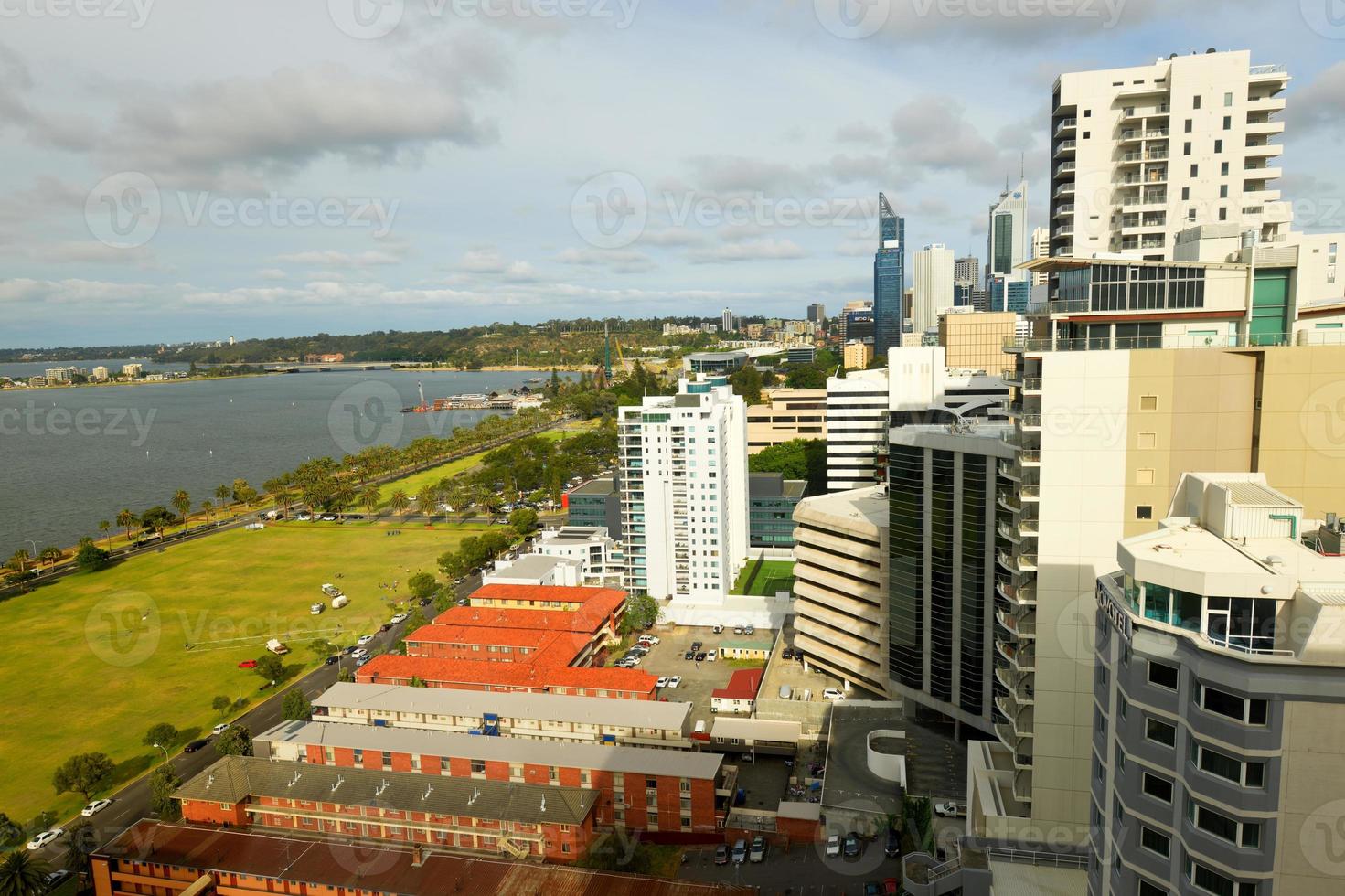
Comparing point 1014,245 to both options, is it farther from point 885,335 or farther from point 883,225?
point 883,225

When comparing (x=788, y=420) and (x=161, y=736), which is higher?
(x=788, y=420)

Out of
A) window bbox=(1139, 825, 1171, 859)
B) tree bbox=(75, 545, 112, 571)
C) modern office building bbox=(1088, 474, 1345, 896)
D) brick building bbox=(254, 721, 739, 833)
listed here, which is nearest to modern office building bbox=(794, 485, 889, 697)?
brick building bbox=(254, 721, 739, 833)

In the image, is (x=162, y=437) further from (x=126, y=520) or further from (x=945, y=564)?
(x=945, y=564)

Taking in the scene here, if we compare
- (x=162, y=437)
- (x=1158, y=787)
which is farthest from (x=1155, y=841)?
(x=162, y=437)

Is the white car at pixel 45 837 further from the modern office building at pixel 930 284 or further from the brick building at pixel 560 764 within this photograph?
the modern office building at pixel 930 284

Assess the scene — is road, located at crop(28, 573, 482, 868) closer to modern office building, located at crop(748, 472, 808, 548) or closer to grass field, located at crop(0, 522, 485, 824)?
grass field, located at crop(0, 522, 485, 824)

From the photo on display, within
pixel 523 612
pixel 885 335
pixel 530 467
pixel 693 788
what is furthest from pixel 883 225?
pixel 693 788
